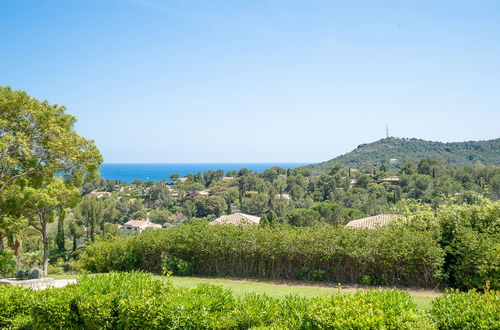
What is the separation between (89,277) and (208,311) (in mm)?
2063

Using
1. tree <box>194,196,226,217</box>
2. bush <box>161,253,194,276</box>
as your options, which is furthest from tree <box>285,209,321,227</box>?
bush <box>161,253,194,276</box>

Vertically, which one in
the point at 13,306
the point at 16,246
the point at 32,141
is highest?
the point at 32,141

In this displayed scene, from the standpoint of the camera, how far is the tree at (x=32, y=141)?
11086 millimetres

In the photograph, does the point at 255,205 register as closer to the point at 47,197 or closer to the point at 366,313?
the point at 47,197

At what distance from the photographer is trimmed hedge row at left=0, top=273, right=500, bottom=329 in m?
3.83

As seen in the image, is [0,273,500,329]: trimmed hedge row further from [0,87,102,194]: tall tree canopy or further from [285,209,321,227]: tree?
[285,209,321,227]: tree

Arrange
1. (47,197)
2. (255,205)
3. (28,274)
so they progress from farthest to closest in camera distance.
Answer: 1. (255,205)
2. (47,197)
3. (28,274)

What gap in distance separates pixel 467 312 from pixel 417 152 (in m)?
132

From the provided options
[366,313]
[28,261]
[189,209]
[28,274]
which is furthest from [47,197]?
[189,209]

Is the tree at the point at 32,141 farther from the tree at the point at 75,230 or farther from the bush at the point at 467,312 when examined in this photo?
the tree at the point at 75,230

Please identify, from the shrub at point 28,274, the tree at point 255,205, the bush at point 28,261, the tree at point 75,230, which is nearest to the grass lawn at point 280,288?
the shrub at point 28,274

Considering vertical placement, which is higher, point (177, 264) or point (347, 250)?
point (347, 250)

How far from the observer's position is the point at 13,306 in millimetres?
5773

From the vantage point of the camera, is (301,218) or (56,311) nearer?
(56,311)
